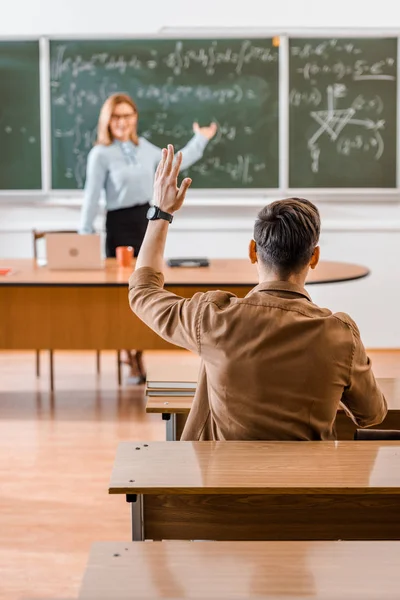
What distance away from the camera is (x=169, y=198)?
7.09 ft

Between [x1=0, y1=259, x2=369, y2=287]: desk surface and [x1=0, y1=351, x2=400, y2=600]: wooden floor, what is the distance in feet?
1.75

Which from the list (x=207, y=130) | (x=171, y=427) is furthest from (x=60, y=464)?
(x=207, y=130)

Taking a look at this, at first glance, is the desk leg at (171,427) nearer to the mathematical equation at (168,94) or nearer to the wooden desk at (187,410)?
the wooden desk at (187,410)

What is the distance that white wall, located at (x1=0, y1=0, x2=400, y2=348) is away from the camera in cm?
618

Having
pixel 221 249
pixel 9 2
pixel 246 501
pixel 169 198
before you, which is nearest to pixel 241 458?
pixel 246 501

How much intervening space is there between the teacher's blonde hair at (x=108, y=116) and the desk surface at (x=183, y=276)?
2.50 feet

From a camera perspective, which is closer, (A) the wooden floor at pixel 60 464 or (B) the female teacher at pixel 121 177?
(A) the wooden floor at pixel 60 464

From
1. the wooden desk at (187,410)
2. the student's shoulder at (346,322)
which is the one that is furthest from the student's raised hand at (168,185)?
the wooden desk at (187,410)

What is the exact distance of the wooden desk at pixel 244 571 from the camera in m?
1.35

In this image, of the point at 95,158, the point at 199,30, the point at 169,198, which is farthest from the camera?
the point at 199,30

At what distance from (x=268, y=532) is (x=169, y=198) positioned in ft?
2.52

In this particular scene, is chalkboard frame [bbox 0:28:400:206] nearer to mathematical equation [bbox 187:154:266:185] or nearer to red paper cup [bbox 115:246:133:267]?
mathematical equation [bbox 187:154:266:185]

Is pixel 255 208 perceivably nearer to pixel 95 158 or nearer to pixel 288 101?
pixel 288 101

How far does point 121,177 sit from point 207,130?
3.47 feet
